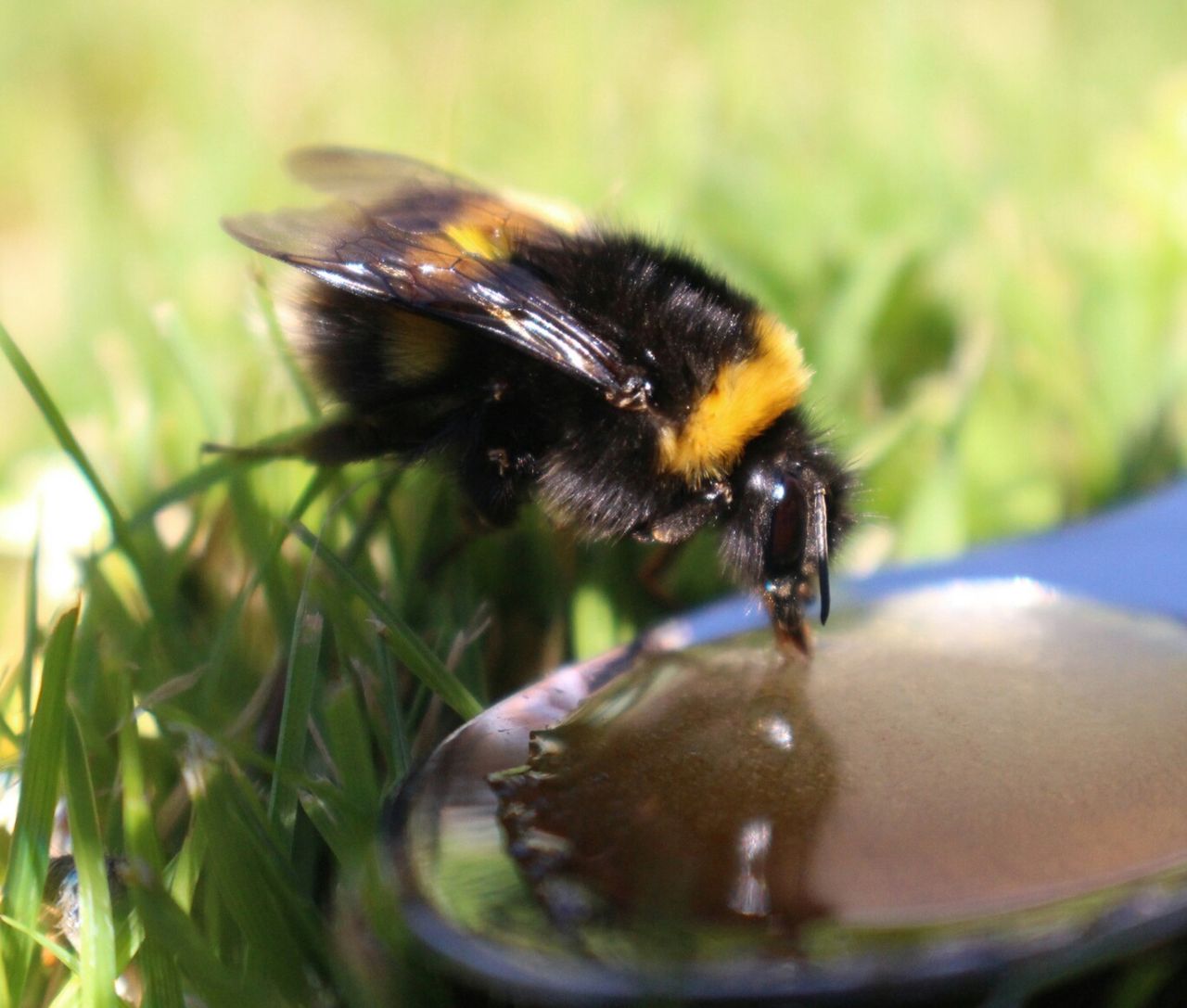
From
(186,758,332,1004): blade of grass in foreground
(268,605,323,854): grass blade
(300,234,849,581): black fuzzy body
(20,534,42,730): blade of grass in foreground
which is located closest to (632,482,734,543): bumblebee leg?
A: (300,234,849,581): black fuzzy body

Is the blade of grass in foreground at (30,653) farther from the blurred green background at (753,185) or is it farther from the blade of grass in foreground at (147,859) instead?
the blurred green background at (753,185)

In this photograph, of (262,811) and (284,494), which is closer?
(262,811)

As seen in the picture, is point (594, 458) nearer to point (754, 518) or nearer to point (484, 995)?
point (754, 518)

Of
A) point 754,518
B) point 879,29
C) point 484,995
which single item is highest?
point 879,29

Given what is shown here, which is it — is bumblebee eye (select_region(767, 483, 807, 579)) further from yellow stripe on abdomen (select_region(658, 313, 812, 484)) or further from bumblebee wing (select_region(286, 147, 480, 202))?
bumblebee wing (select_region(286, 147, 480, 202))

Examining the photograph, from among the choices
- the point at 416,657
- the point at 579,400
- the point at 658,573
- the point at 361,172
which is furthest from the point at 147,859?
the point at 361,172

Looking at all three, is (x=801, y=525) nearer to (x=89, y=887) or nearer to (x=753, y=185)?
(x=89, y=887)

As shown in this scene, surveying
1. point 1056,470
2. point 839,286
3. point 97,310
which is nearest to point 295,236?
point 839,286
